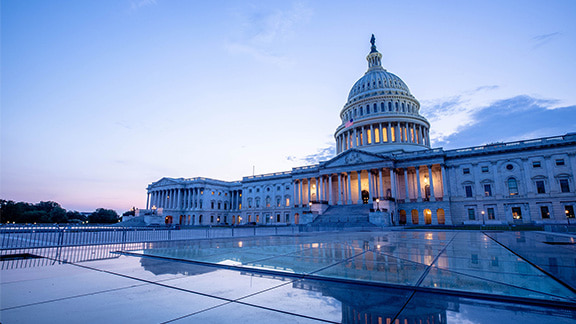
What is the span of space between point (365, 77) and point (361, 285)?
3699 inches

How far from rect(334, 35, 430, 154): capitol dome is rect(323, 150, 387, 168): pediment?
10.4 meters

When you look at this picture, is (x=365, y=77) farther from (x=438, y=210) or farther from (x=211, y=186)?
(x=211, y=186)

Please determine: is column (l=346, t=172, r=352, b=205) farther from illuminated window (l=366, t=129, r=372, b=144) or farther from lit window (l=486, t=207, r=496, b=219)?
lit window (l=486, t=207, r=496, b=219)

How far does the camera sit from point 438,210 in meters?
58.0

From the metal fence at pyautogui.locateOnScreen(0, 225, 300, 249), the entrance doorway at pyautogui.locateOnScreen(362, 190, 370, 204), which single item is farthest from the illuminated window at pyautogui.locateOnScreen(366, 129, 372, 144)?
the metal fence at pyautogui.locateOnScreen(0, 225, 300, 249)

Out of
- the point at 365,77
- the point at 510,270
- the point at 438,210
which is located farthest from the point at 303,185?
the point at 510,270

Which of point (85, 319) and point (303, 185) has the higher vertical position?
point (303, 185)

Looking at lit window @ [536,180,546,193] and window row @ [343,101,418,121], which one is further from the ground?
window row @ [343,101,418,121]

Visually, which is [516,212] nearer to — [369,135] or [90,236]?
[369,135]

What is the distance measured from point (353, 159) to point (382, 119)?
17695mm

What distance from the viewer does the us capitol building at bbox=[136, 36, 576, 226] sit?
5019 cm

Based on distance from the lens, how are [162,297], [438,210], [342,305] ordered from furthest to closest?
[438,210] < [162,297] < [342,305]

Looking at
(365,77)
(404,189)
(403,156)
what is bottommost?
(404,189)

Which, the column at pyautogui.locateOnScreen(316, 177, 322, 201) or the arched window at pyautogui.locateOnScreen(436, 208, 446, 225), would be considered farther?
the column at pyautogui.locateOnScreen(316, 177, 322, 201)
